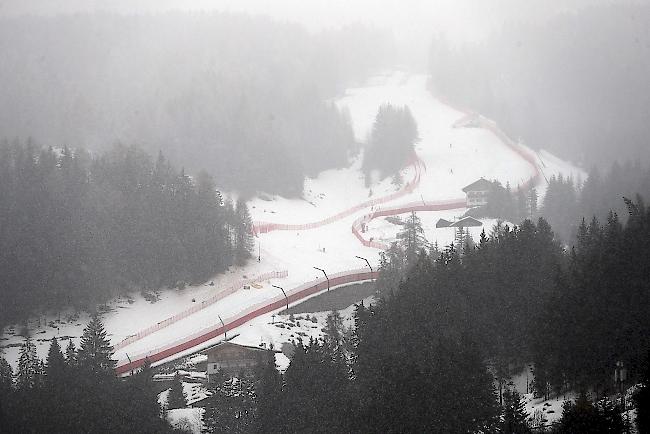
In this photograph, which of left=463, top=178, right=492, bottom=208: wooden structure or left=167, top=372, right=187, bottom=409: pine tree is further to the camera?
left=463, top=178, right=492, bottom=208: wooden structure

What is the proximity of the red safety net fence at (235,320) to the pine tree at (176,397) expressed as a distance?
3483mm

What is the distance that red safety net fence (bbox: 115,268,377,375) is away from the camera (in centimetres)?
5588

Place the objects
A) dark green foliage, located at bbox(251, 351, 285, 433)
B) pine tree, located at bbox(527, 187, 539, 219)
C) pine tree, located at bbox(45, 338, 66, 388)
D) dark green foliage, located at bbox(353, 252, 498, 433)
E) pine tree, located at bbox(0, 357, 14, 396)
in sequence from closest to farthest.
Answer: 1. dark green foliage, located at bbox(353, 252, 498, 433)
2. dark green foliage, located at bbox(251, 351, 285, 433)
3. pine tree, located at bbox(0, 357, 14, 396)
4. pine tree, located at bbox(45, 338, 66, 388)
5. pine tree, located at bbox(527, 187, 539, 219)

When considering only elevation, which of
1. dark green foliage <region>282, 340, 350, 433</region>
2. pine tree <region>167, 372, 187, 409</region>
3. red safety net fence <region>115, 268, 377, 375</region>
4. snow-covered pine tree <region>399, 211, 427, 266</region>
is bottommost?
dark green foliage <region>282, 340, 350, 433</region>

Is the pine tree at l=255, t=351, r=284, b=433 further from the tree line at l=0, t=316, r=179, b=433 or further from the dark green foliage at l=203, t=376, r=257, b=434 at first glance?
the tree line at l=0, t=316, r=179, b=433

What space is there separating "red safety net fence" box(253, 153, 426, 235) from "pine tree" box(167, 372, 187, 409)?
102 feet

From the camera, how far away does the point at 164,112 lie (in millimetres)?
105562

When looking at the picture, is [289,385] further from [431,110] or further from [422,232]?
[431,110]

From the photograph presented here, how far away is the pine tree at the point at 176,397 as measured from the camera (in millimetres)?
48062

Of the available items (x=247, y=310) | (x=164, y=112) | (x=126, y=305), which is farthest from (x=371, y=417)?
(x=164, y=112)

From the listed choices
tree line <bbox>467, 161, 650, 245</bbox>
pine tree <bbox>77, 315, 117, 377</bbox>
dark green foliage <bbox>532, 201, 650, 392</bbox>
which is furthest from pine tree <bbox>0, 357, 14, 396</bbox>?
tree line <bbox>467, 161, 650, 245</bbox>

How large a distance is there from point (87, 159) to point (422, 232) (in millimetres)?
31752

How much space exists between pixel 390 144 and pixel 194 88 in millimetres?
25006

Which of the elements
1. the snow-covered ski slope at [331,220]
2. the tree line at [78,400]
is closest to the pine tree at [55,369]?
the tree line at [78,400]
